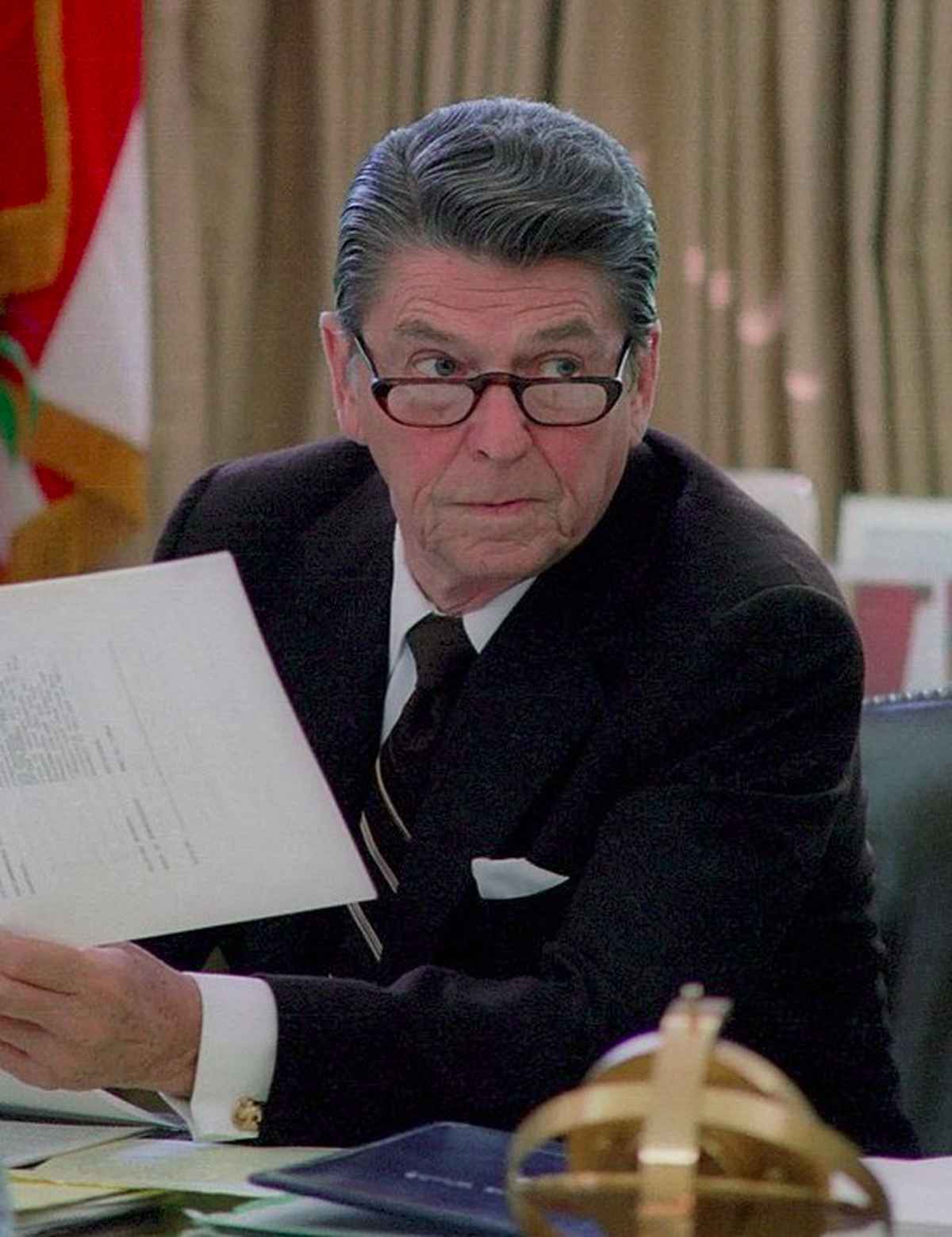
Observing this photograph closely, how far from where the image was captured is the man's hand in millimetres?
1455

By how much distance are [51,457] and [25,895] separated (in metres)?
2.35

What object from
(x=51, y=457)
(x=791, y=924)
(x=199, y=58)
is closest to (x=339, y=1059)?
(x=791, y=924)

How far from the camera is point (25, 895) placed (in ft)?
4.80

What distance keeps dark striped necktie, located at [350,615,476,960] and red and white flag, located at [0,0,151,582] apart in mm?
1849

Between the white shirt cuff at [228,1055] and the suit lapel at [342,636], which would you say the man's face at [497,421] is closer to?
the suit lapel at [342,636]

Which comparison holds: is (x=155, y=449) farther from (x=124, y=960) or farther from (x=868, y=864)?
(x=124, y=960)

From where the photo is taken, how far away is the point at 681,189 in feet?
13.1

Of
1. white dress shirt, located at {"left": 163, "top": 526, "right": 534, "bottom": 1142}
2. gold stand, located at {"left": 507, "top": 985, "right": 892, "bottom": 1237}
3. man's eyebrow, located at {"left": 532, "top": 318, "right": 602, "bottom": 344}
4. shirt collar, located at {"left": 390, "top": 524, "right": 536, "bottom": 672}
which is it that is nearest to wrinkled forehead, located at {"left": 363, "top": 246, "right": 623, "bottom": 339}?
man's eyebrow, located at {"left": 532, "top": 318, "right": 602, "bottom": 344}

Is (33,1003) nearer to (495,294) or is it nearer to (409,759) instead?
(409,759)

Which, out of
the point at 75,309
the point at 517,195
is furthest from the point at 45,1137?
the point at 75,309

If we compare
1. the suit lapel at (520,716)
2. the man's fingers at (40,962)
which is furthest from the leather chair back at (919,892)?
the man's fingers at (40,962)

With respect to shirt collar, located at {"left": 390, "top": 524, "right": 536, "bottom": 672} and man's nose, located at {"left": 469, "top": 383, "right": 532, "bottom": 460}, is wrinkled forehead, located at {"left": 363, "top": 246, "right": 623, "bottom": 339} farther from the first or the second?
shirt collar, located at {"left": 390, "top": 524, "right": 536, "bottom": 672}

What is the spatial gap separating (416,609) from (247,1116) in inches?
23.7

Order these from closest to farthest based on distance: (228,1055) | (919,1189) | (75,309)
→ (919,1189) < (228,1055) < (75,309)
